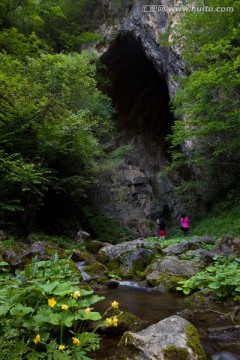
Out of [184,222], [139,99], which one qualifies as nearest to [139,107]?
[139,99]

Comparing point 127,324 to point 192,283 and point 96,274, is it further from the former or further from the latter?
point 96,274

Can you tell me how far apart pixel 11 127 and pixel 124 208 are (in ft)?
33.7

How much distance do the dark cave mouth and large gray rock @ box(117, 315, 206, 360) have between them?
813 inches

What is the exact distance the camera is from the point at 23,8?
58.0 feet

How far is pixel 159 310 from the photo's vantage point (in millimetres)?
4672

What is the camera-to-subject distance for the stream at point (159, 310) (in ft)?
10.1

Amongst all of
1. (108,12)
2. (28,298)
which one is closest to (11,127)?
(28,298)

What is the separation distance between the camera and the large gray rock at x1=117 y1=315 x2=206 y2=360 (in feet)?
8.11

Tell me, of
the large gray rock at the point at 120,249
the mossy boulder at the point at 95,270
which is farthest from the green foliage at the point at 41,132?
the mossy boulder at the point at 95,270

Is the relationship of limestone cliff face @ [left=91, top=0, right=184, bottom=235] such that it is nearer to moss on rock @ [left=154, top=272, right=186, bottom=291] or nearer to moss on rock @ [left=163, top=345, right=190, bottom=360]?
moss on rock @ [left=154, top=272, right=186, bottom=291]

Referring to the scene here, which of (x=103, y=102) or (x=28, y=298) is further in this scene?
(x=103, y=102)

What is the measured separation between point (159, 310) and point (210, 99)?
1044 centimetres

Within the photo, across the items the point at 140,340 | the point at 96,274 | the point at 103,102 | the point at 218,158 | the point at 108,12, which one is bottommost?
the point at 96,274

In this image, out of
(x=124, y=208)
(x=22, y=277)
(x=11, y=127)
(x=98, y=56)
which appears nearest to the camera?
(x=22, y=277)
